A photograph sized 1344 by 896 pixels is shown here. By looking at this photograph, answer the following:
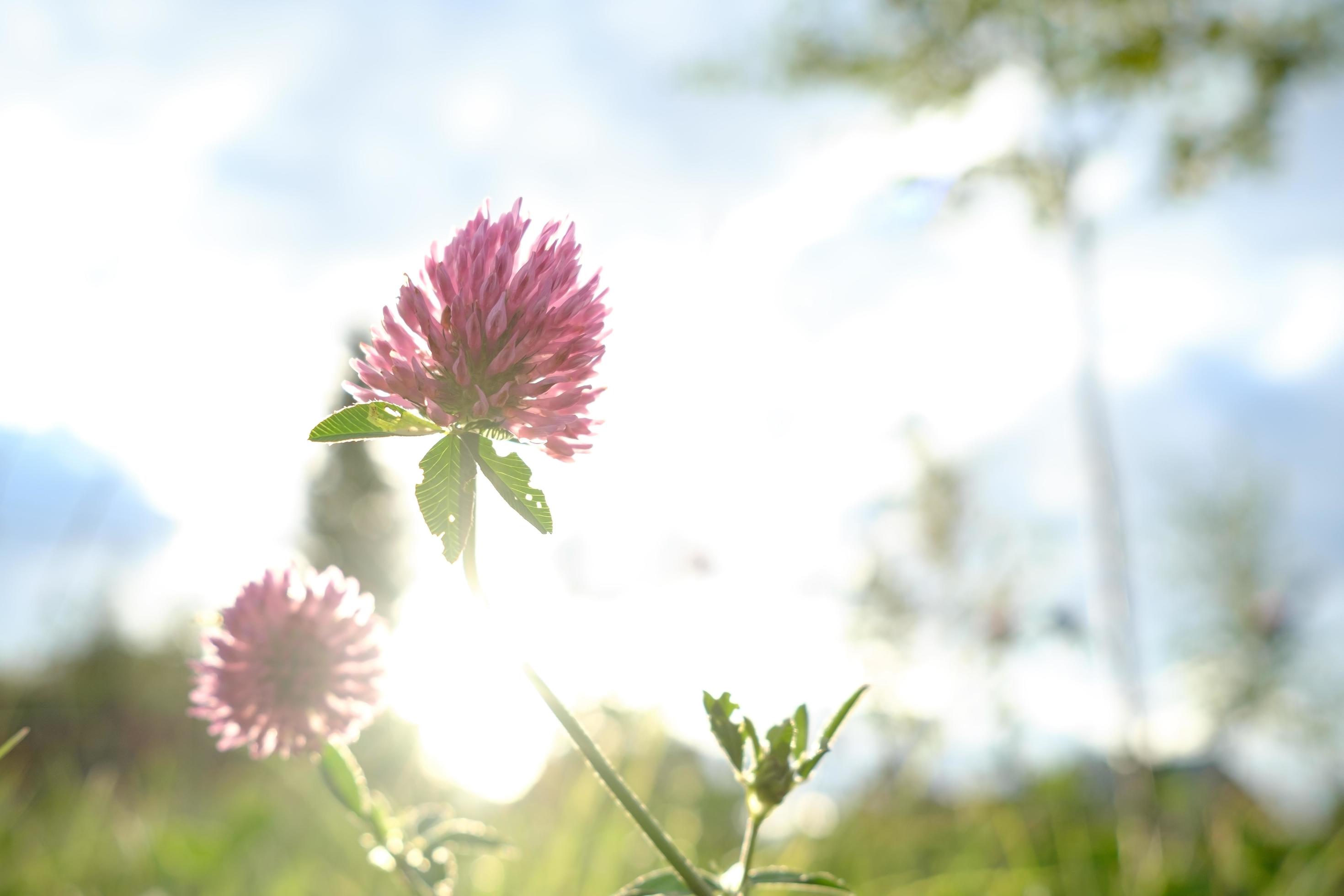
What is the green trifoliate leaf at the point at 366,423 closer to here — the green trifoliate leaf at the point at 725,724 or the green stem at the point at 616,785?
the green stem at the point at 616,785

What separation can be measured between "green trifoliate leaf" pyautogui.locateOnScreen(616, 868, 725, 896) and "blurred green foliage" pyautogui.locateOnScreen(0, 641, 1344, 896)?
0.32 meters

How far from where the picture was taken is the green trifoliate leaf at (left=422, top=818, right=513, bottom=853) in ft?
4.64

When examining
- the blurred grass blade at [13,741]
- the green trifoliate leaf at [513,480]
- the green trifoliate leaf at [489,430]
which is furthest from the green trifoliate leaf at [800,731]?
the blurred grass blade at [13,741]

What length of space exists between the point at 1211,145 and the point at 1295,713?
38.4 ft

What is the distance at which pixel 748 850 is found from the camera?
112 cm

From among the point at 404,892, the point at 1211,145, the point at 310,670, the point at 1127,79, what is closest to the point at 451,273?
the point at 310,670

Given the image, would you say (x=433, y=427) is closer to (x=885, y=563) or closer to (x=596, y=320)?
(x=596, y=320)

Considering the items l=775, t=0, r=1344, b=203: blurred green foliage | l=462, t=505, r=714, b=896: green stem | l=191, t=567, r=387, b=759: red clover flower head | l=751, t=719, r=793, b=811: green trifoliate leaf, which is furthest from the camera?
l=775, t=0, r=1344, b=203: blurred green foliage

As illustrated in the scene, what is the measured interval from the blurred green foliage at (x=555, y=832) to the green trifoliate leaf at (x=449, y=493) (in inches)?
21.4

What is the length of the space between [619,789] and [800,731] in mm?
239

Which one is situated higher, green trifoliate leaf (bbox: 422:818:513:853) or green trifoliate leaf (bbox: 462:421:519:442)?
green trifoliate leaf (bbox: 462:421:519:442)

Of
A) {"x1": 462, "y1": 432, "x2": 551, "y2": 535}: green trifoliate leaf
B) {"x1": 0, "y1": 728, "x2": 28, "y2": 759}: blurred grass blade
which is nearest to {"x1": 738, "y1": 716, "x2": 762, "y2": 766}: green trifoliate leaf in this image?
{"x1": 462, "y1": 432, "x2": 551, "y2": 535}: green trifoliate leaf

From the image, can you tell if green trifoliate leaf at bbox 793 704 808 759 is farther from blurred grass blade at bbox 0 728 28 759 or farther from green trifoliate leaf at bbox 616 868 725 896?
blurred grass blade at bbox 0 728 28 759

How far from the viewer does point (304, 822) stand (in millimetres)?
5508
